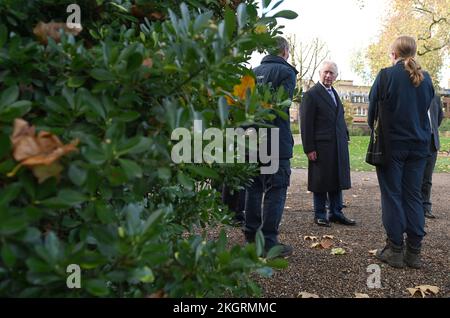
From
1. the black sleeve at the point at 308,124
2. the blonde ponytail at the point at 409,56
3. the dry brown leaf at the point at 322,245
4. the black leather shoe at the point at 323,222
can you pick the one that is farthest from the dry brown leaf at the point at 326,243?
the blonde ponytail at the point at 409,56

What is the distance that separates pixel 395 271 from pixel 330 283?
2.12 feet

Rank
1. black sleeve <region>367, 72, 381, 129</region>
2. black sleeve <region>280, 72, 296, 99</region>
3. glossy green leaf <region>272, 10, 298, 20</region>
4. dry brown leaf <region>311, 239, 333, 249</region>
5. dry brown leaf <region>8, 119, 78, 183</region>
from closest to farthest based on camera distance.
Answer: dry brown leaf <region>8, 119, 78, 183</region> → glossy green leaf <region>272, 10, 298, 20</region> → black sleeve <region>367, 72, 381, 129</region> → black sleeve <region>280, 72, 296, 99</region> → dry brown leaf <region>311, 239, 333, 249</region>

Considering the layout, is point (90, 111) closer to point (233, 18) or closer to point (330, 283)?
point (233, 18)

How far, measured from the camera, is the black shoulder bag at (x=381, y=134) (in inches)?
145

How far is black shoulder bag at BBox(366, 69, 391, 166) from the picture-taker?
3686mm

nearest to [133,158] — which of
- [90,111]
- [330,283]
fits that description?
[90,111]

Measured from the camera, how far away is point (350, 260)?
12.6 feet

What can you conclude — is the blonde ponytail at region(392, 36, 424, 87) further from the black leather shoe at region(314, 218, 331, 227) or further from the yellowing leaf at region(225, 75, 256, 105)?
the yellowing leaf at region(225, 75, 256, 105)

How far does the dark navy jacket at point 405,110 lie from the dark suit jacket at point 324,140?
5.27ft

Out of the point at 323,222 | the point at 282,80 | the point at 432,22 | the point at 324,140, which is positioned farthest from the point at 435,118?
the point at 432,22

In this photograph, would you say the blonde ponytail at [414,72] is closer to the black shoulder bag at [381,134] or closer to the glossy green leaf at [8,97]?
the black shoulder bag at [381,134]

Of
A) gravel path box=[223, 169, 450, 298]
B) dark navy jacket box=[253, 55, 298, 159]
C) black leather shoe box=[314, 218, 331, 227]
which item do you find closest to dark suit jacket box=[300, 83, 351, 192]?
black leather shoe box=[314, 218, 331, 227]

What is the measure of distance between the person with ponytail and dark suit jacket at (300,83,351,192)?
1542 millimetres
